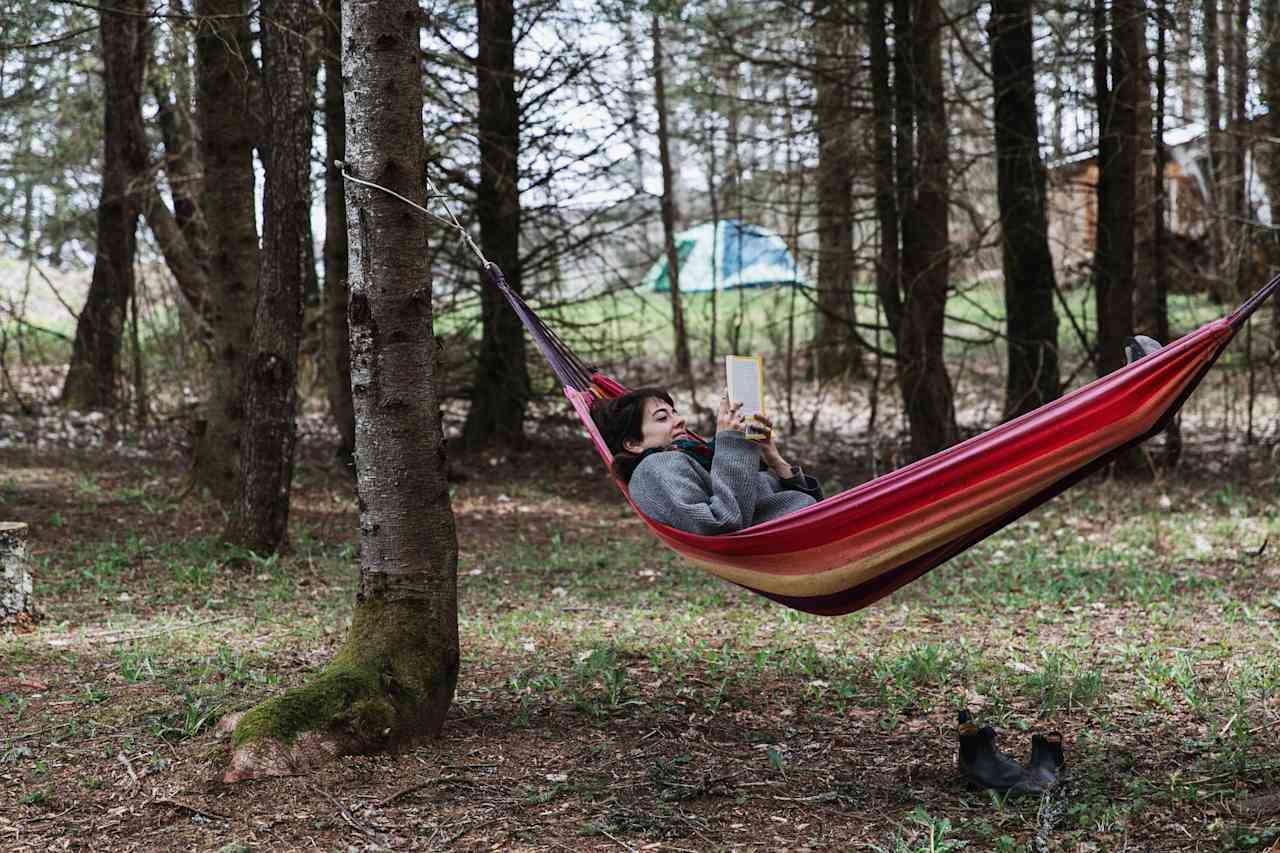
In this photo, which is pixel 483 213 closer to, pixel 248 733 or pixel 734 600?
pixel 734 600

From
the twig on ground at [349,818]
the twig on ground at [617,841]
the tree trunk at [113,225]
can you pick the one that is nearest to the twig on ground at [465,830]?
the twig on ground at [349,818]

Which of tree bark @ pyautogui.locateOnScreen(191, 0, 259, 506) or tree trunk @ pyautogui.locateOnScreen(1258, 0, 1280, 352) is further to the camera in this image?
tree trunk @ pyautogui.locateOnScreen(1258, 0, 1280, 352)

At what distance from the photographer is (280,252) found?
18.2ft

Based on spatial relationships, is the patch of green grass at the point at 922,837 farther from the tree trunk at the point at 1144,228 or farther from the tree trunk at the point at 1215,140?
the tree trunk at the point at 1144,228

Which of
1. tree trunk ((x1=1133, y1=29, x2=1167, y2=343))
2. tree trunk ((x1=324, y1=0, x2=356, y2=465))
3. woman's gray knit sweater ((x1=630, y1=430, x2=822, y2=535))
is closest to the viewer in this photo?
woman's gray knit sweater ((x1=630, y1=430, x2=822, y2=535))

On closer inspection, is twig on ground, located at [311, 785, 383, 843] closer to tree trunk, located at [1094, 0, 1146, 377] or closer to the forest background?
the forest background

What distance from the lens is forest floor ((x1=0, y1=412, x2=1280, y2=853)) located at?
2.70m

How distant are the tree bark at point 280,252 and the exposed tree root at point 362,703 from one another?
104 inches

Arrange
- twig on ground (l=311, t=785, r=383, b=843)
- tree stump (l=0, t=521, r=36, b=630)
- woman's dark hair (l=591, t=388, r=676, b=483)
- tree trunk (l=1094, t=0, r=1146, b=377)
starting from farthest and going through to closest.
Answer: tree trunk (l=1094, t=0, r=1146, b=377) → tree stump (l=0, t=521, r=36, b=630) → woman's dark hair (l=591, t=388, r=676, b=483) → twig on ground (l=311, t=785, r=383, b=843)

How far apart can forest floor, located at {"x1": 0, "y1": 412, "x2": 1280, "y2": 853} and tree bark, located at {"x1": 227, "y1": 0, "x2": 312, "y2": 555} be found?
0.60 m

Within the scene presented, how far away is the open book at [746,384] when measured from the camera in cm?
318

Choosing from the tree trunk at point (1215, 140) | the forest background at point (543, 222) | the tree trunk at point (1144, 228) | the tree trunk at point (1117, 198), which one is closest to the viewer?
the forest background at point (543, 222)

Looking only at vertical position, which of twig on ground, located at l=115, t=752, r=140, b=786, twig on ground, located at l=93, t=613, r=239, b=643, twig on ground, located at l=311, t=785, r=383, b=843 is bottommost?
twig on ground, located at l=311, t=785, r=383, b=843

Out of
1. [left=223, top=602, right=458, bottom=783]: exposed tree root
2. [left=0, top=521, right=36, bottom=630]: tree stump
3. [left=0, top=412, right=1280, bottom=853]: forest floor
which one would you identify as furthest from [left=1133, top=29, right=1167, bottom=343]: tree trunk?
[left=0, top=521, right=36, bottom=630]: tree stump
